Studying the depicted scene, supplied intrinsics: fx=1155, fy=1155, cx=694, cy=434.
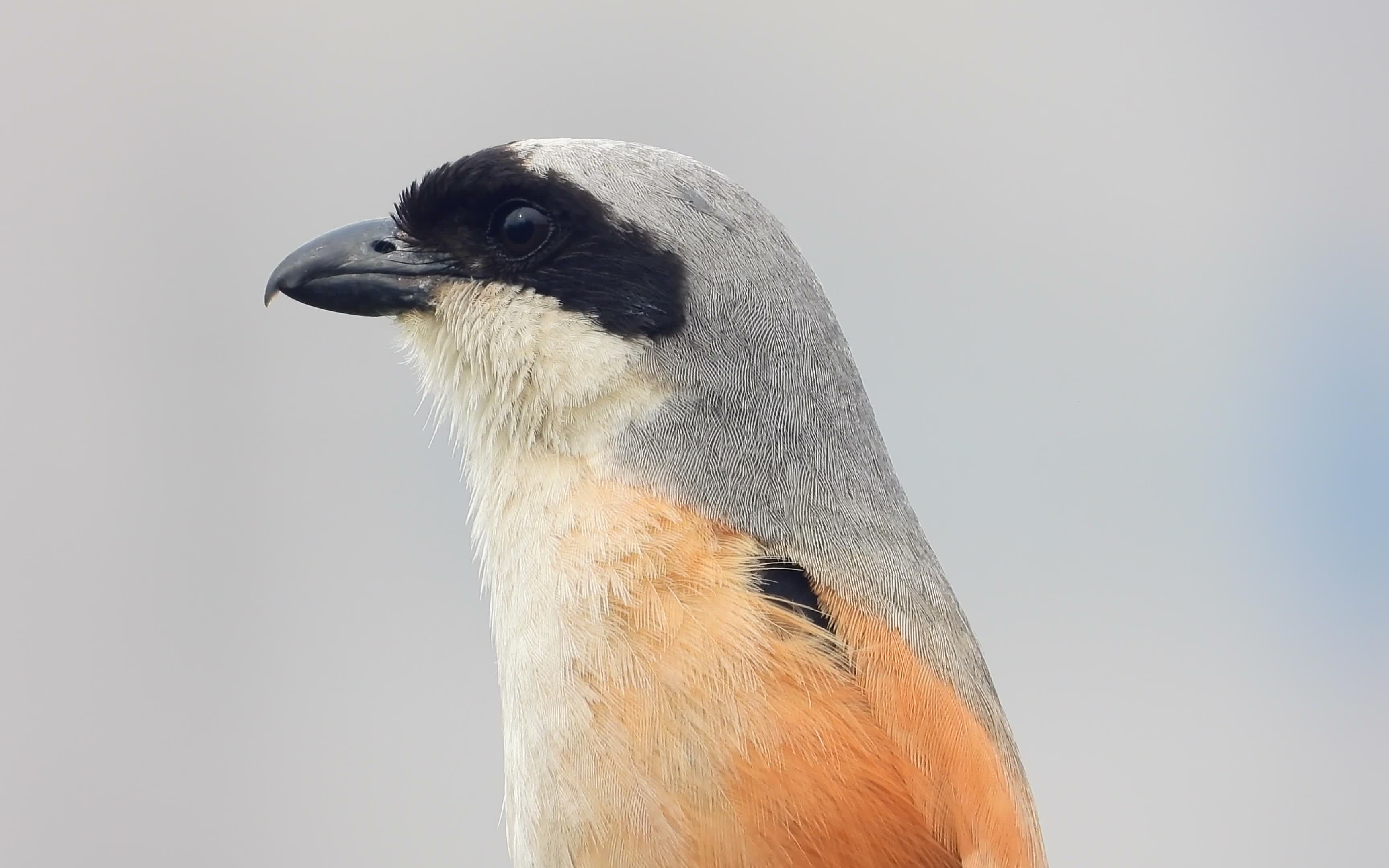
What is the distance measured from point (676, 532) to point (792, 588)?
0.48 feet

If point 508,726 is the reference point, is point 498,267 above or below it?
above

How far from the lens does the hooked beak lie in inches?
59.3

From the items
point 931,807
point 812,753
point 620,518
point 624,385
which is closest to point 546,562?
point 620,518

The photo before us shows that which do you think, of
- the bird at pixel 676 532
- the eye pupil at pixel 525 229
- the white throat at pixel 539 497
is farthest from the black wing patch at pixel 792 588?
the eye pupil at pixel 525 229

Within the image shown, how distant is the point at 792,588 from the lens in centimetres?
130

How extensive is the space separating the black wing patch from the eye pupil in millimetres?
497

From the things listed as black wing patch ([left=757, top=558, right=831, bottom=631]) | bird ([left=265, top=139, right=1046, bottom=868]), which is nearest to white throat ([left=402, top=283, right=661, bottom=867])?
bird ([left=265, top=139, right=1046, bottom=868])

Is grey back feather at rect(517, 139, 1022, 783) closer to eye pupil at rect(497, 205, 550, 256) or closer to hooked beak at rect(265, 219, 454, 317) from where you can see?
eye pupil at rect(497, 205, 550, 256)

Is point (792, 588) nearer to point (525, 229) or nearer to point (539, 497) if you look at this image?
point (539, 497)

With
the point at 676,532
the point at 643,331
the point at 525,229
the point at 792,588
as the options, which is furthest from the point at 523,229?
the point at 792,588

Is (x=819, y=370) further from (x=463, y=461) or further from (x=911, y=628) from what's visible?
(x=463, y=461)

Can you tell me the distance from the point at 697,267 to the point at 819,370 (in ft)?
0.66

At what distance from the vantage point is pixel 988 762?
53.1 inches

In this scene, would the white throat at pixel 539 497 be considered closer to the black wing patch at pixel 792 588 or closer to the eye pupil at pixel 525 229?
the eye pupil at pixel 525 229
